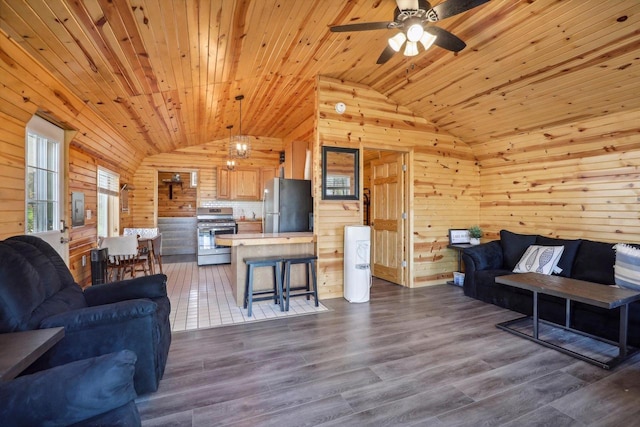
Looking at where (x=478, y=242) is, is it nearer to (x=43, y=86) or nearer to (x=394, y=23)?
(x=394, y=23)

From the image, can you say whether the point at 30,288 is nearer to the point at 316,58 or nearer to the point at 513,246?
the point at 316,58

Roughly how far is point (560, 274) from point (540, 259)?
0.26 metres

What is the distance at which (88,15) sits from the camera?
6.64 feet

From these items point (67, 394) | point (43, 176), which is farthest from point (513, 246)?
point (43, 176)

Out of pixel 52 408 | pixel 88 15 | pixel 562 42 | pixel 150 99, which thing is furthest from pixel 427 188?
pixel 52 408

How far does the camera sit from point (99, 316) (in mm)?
1815

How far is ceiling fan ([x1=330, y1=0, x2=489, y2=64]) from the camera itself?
2158 mm

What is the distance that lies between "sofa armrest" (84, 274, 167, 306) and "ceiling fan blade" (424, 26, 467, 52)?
115 inches

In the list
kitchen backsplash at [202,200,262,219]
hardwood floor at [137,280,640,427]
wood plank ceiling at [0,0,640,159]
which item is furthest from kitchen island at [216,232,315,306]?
kitchen backsplash at [202,200,262,219]

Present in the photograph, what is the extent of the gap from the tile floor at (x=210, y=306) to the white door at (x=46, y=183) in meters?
1.49

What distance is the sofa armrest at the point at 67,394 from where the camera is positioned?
1.00 meters

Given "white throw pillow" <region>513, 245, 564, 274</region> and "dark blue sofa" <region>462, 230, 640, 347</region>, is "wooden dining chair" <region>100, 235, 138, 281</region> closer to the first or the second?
"dark blue sofa" <region>462, 230, 640, 347</region>

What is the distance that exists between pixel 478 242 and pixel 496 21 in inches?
132

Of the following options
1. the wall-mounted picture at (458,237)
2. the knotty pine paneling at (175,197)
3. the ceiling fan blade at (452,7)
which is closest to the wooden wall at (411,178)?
the wall-mounted picture at (458,237)
